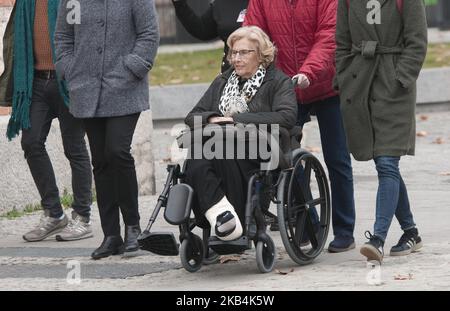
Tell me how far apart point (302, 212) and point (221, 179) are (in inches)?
22.5

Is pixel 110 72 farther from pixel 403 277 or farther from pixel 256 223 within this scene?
pixel 403 277

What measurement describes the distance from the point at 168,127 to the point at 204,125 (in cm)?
806

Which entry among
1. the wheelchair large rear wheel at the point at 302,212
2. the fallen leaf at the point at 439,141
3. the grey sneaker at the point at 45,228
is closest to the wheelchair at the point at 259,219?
the wheelchair large rear wheel at the point at 302,212

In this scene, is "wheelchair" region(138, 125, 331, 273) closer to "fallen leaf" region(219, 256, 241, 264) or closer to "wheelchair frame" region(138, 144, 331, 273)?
"wheelchair frame" region(138, 144, 331, 273)

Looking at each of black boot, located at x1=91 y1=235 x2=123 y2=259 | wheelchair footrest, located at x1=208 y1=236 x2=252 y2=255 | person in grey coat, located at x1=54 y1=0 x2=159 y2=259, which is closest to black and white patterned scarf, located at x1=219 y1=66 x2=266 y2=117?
person in grey coat, located at x1=54 y1=0 x2=159 y2=259

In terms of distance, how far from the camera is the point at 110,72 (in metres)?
7.69

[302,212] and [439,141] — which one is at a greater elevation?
[302,212]

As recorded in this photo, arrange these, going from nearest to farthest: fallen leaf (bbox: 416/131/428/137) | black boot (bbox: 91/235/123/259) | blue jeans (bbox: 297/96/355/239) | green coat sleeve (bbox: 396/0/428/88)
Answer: green coat sleeve (bbox: 396/0/428/88) → black boot (bbox: 91/235/123/259) → blue jeans (bbox: 297/96/355/239) → fallen leaf (bbox: 416/131/428/137)

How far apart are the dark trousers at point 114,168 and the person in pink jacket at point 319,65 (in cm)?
95

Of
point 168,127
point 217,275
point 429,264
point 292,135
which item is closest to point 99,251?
point 217,275

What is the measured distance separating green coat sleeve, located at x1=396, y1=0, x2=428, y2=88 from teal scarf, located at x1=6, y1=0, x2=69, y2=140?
7.66ft

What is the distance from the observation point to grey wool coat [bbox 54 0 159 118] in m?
7.66

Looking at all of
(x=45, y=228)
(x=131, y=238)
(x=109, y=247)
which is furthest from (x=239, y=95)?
(x=45, y=228)
